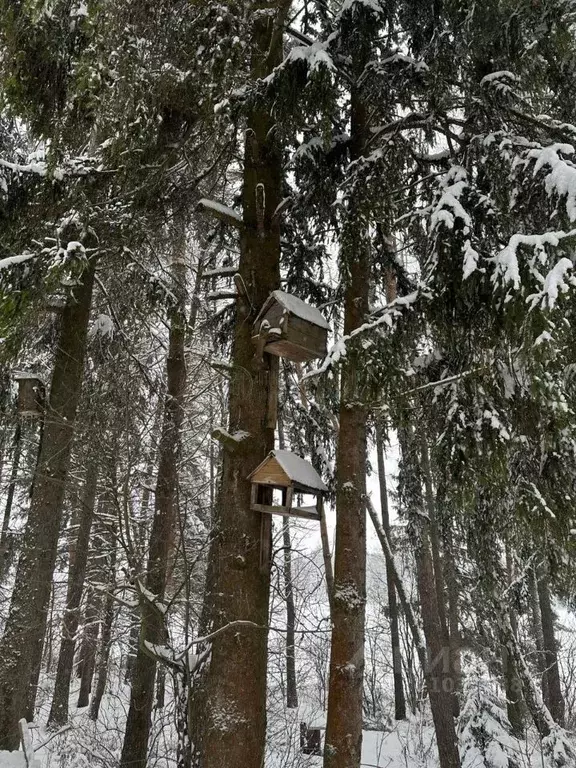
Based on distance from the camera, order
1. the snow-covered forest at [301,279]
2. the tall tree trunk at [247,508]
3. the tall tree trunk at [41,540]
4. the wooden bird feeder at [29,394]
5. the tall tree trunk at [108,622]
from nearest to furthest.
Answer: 1. the tall tree trunk at [247,508]
2. the snow-covered forest at [301,279]
3. the tall tree trunk at [41,540]
4. the wooden bird feeder at [29,394]
5. the tall tree trunk at [108,622]

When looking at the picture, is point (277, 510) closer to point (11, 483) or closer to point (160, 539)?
point (160, 539)

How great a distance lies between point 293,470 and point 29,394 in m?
3.19

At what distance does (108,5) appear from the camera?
13.6 feet

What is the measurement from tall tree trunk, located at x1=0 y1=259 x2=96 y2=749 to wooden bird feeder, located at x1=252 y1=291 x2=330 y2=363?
1851mm

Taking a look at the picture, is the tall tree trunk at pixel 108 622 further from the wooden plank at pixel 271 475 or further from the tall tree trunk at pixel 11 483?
the wooden plank at pixel 271 475

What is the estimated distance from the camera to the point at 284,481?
3357 millimetres

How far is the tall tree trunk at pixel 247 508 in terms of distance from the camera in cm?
311

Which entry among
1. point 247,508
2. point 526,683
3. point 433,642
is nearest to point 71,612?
point 247,508

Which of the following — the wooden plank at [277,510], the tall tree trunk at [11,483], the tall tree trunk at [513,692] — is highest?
the tall tree trunk at [11,483]

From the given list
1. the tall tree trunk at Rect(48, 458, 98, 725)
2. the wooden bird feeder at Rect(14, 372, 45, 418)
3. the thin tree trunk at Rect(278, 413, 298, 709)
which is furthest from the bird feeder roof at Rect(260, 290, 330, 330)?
the tall tree trunk at Rect(48, 458, 98, 725)

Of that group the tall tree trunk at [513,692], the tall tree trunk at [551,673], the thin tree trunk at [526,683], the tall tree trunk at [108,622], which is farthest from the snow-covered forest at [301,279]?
the tall tree trunk at [551,673]

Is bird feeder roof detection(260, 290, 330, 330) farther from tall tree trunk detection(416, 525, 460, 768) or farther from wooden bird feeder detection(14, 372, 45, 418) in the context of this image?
tall tree trunk detection(416, 525, 460, 768)

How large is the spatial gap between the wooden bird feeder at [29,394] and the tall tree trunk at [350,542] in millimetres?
3131

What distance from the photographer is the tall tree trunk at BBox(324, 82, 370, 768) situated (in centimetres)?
336
